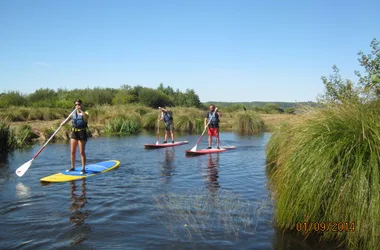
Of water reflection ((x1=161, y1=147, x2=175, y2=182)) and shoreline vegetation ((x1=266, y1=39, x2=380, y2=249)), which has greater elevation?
shoreline vegetation ((x1=266, y1=39, x2=380, y2=249))

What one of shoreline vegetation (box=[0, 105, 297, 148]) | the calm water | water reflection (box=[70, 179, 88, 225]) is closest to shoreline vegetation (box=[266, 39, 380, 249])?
the calm water

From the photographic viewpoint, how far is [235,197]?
710 centimetres

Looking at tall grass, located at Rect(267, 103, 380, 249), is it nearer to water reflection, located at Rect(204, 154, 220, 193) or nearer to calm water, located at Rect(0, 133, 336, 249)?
calm water, located at Rect(0, 133, 336, 249)

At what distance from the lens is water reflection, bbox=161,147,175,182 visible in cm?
935

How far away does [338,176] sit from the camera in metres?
4.43

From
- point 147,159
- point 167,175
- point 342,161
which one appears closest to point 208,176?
point 167,175

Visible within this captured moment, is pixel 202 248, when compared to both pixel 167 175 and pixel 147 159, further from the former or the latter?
pixel 147 159

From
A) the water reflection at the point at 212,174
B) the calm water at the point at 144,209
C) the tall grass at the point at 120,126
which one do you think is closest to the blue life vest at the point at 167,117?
the water reflection at the point at 212,174

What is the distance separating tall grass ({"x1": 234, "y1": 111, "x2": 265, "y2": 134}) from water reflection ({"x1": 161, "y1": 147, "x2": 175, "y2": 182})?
36.4 feet

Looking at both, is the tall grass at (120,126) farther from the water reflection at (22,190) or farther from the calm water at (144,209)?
the water reflection at (22,190)

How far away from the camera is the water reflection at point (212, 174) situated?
8.02 m

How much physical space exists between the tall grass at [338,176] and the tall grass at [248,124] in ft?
65.3

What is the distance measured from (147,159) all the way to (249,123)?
46.2 feet
